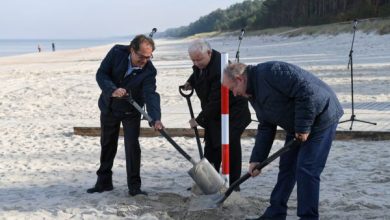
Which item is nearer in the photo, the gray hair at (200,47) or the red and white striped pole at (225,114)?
the gray hair at (200,47)

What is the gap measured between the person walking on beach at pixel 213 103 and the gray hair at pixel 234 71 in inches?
39.4


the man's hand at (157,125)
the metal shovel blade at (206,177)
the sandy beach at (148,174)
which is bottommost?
the sandy beach at (148,174)

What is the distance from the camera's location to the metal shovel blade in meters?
5.04

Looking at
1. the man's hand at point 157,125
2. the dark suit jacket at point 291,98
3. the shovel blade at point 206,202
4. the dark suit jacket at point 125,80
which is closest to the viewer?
the dark suit jacket at point 291,98

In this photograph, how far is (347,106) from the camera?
10633 mm

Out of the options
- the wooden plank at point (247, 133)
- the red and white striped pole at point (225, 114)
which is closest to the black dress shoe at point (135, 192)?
the red and white striped pole at point (225, 114)

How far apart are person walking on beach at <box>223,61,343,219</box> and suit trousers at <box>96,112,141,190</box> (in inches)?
63.3

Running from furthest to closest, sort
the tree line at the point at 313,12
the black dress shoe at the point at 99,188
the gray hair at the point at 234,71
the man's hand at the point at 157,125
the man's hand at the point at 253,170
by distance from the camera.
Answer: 1. the tree line at the point at 313,12
2. the black dress shoe at the point at 99,188
3. the man's hand at the point at 157,125
4. the man's hand at the point at 253,170
5. the gray hair at the point at 234,71

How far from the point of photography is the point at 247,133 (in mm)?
8336

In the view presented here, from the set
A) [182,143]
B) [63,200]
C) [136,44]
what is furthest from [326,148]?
[182,143]

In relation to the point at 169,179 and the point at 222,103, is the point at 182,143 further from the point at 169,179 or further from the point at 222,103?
the point at 222,103

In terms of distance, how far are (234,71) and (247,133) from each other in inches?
178

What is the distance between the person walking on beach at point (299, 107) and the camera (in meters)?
3.81

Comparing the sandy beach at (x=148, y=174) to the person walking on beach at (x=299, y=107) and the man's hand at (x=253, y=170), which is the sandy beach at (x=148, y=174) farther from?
the person walking on beach at (x=299, y=107)
